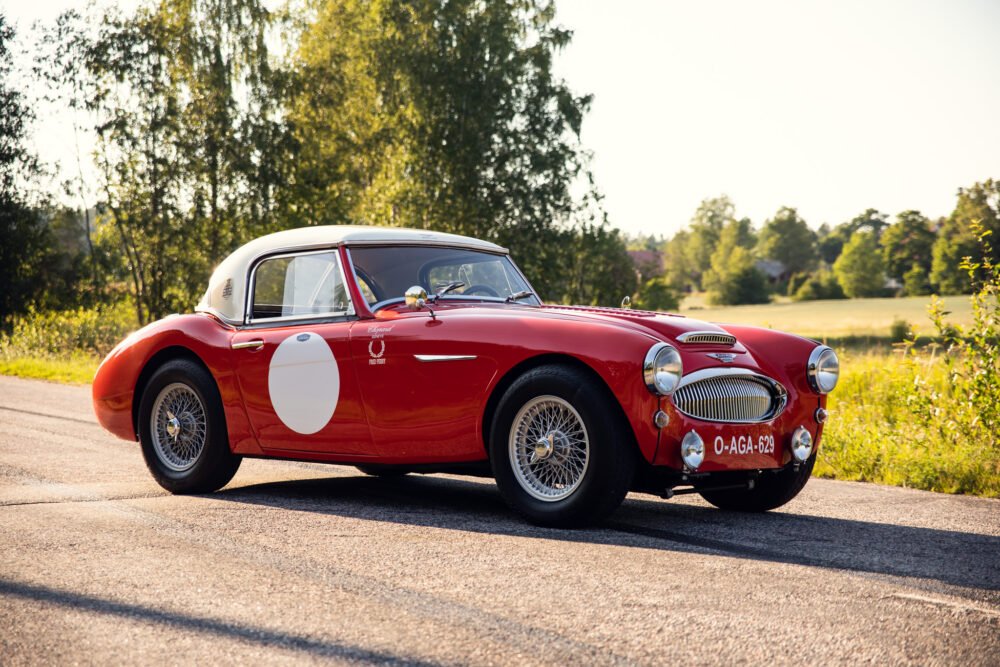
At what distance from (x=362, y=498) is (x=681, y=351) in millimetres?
2323

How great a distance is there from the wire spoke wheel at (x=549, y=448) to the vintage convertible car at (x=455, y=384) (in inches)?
0.4

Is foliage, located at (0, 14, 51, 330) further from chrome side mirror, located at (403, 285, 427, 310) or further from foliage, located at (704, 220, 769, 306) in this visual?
foliage, located at (704, 220, 769, 306)

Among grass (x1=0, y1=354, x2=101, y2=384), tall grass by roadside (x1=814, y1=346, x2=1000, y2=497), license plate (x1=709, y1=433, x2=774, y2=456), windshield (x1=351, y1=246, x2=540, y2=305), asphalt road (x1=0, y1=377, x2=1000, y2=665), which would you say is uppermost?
windshield (x1=351, y1=246, x2=540, y2=305)

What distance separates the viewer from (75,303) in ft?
120

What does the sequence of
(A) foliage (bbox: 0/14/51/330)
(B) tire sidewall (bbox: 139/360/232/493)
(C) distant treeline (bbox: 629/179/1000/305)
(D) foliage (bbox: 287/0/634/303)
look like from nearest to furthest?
(B) tire sidewall (bbox: 139/360/232/493) < (D) foliage (bbox: 287/0/634/303) < (A) foliage (bbox: 0/14/51/330) < (C) distant treeline (bbox: 629/179/1000/305)

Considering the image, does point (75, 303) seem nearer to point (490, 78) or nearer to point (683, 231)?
point (490, 78)

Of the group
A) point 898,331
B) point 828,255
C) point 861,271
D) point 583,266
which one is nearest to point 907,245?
point 861,271

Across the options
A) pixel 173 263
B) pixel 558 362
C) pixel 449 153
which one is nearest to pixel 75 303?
pixel 173 263

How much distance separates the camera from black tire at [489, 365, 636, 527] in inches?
200

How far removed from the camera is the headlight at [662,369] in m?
5.05

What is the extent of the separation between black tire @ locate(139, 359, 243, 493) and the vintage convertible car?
0.01m

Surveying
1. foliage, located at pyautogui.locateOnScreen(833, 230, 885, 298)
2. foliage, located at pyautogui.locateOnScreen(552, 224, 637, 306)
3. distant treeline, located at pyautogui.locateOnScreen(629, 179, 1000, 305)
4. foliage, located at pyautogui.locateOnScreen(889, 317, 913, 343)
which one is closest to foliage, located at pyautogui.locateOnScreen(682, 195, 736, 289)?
distant treeline, located at pyautogui.locateOnScreen(629, 179, 1000, 305)

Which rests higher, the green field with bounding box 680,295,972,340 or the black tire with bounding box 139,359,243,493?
the black tire with bounding box 139,359,243,493

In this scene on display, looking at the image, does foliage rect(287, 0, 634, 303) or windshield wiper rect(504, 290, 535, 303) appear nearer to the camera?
windshield wiper rect(504, 290, 535, 303)
